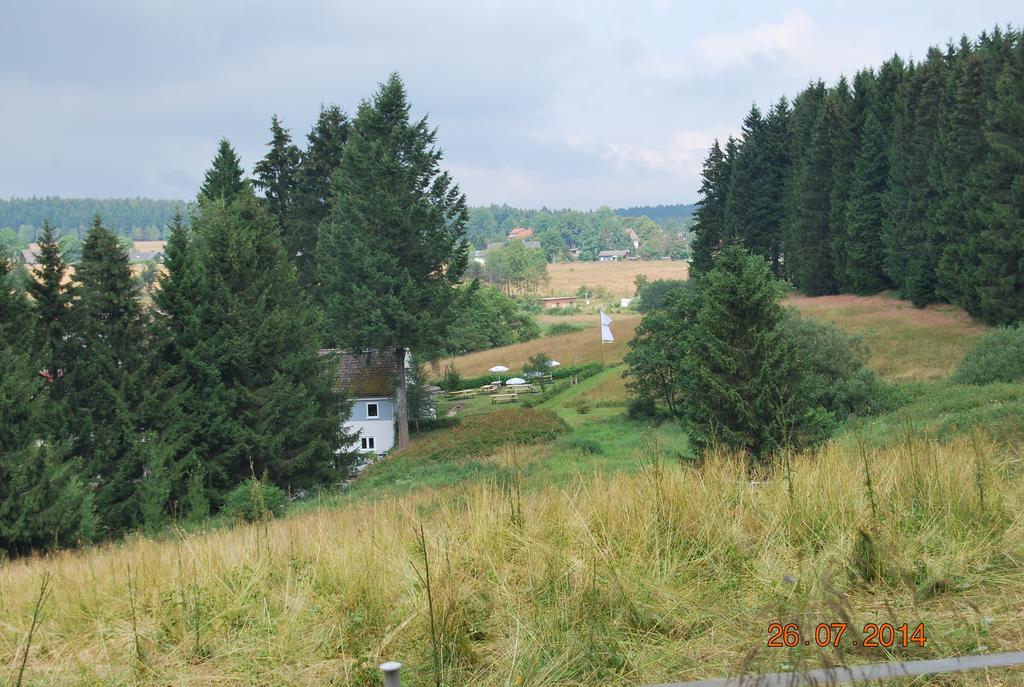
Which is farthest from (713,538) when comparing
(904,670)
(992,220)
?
(992,220)

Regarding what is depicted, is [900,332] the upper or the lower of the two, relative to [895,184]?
lower

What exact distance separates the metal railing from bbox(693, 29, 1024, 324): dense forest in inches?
1027

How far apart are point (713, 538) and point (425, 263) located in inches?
1444

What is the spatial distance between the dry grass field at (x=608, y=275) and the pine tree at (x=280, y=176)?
295ft

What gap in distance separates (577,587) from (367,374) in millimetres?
45778

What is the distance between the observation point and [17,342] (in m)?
24.2

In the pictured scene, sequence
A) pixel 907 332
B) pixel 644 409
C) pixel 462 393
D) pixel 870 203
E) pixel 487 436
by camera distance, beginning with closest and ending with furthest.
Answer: pixel 487 436, pixel 644 409, pixel 907 332, pixel 870 203, pixel 462 393

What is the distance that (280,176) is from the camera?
2124 inches

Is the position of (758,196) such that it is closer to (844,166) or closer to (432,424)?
(844,166)

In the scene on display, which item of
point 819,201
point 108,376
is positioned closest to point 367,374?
point 108,376

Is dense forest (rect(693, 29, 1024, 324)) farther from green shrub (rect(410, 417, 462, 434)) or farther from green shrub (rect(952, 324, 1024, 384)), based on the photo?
green shrub (rect(410, 417, 462, 434))

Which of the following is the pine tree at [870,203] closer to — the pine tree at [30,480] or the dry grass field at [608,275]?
the pine tree at [30,480]

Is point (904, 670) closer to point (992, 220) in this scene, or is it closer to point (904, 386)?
point (904, 386)

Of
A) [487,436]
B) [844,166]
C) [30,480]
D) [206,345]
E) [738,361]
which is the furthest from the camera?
[844,166]
